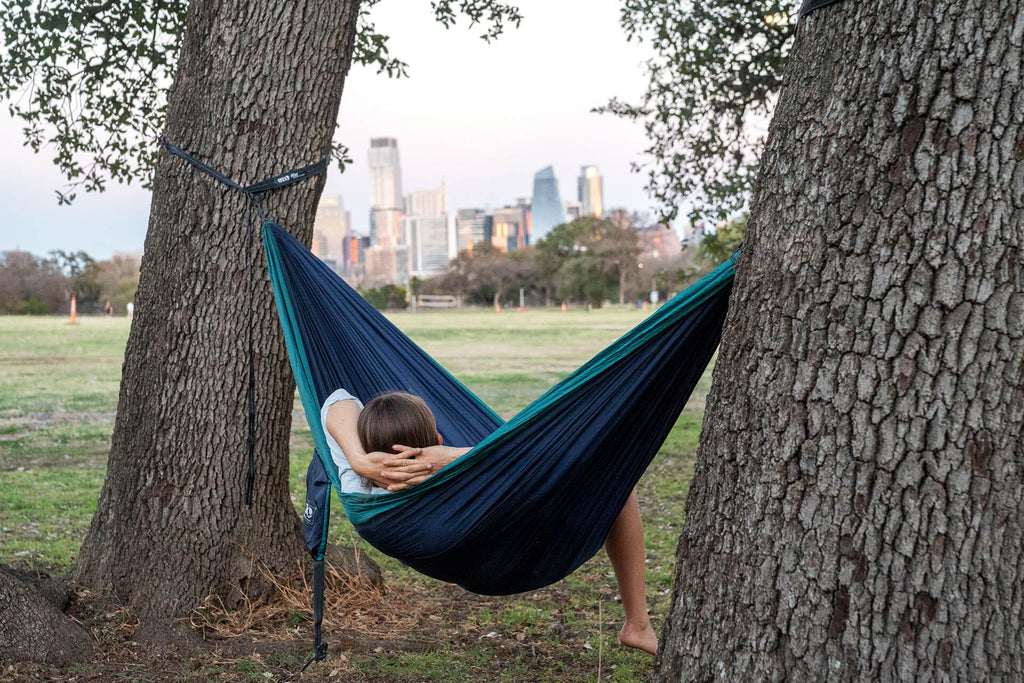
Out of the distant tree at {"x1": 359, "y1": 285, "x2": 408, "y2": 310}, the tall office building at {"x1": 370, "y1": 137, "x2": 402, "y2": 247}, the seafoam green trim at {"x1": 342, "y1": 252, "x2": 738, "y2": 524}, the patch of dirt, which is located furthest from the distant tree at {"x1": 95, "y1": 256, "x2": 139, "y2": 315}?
the tall office building at {"x1": 370, "y1": 137, "x2": 402, "y2": 247}

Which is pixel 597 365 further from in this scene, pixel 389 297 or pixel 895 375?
pixel 389 297

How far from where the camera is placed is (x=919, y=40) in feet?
4.03

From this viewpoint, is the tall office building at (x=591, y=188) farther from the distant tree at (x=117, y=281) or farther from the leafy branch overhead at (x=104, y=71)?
the leafy branch overhead at (x=104, y=71)

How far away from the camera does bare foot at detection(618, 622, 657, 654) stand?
2021 mm

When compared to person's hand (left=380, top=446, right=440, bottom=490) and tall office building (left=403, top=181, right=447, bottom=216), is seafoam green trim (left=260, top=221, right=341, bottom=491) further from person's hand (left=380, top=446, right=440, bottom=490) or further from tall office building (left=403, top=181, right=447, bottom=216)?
tall office building (left=403, top=181, right=447, bottom=216)

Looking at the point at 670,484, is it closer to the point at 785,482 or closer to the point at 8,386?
the point at 785,482

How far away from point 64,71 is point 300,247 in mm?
2024

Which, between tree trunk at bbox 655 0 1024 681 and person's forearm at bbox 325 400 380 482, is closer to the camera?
tree trunk at bbox 655 0 1024 681

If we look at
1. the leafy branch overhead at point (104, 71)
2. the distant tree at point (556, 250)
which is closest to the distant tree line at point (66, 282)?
the distant tree at point (556, 250)

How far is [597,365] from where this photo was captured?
1.67 m

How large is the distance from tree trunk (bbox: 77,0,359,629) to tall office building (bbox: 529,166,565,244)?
132478 mm

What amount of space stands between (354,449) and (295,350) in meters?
0.32

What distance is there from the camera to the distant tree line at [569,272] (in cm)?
4238

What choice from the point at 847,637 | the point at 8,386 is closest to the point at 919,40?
the point at 847,637
